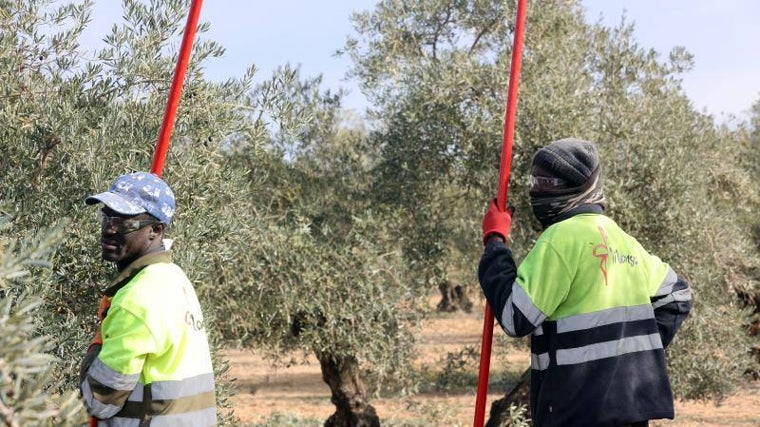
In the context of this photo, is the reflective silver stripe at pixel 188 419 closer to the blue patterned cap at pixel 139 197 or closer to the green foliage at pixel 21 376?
the blue patterned cap at pixel 139 197

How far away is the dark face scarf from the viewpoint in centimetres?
403

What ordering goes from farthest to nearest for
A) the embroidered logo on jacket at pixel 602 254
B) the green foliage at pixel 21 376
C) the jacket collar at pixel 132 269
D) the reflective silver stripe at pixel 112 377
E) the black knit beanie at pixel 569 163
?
the black knit beanie at pixel 569 163 → the embroidered logo on jacket at pixel 602 254 → the jacket collar at pixel 132 269 → the reflective silver stripe at pixel 112 377 → the green foliage at pixel 21 376

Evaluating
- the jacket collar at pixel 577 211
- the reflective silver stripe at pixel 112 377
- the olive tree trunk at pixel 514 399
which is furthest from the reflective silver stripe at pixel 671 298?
the olive tree trunk at pixel 514 399

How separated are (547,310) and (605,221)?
0.52 meters

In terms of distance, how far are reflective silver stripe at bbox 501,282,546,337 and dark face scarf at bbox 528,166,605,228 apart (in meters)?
0.44

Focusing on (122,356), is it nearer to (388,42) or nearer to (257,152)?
(257,152)

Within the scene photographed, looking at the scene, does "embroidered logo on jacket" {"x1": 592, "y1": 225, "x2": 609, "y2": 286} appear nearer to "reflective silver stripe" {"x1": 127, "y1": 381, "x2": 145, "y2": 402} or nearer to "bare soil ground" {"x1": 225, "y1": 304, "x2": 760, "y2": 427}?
"reflective silver stripe" {"x1": 127, "y1": 381, "x2": 145, "y2": 402}

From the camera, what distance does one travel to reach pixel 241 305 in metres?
9.61

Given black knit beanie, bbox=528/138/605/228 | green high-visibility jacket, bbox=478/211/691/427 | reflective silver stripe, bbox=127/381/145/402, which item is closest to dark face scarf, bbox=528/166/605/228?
black knit beanie, bbox=528/138/605/228

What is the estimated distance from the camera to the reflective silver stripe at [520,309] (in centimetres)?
371

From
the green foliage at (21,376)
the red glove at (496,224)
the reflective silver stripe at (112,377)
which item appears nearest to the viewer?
the green foliage at (21,376)

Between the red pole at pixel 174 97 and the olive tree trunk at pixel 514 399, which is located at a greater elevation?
the red pole at pixel 174 97

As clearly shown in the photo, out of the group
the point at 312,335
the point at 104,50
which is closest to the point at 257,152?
the point at 104,50

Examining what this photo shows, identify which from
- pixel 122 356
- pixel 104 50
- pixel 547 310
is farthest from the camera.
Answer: pixel 104 50
